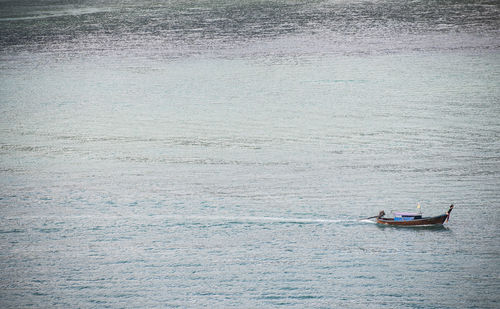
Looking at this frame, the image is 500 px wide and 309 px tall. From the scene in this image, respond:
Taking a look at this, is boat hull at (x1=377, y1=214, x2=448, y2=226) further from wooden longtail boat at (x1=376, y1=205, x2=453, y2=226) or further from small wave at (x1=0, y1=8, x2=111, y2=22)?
small wave at (x1=0, y1=8, x2=111, y2=22)

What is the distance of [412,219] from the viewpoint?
47.3 feet

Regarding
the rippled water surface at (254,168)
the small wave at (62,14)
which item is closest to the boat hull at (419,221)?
the rippled water surface at (254,168)

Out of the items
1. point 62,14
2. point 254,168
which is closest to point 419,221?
point 254,168

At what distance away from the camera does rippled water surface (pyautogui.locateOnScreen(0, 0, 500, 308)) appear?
13.4 metres

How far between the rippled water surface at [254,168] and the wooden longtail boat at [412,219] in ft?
0.73

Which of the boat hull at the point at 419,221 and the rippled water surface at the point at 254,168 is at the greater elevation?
the boat hull at the point at 419,221

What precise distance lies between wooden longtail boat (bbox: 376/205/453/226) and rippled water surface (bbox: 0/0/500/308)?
0.73 ft

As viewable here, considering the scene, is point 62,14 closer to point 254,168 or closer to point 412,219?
point 254,168

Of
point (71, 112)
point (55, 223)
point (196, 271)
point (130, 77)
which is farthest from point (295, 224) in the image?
point (130, 77)

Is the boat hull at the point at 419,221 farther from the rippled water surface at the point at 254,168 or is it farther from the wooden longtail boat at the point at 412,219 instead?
the rippled water surface at the point at 254,168

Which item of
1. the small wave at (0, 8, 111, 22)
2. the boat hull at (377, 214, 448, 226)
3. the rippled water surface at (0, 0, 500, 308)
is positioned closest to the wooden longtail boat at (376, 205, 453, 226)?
the boat hull at (377, 214, 448, 226)

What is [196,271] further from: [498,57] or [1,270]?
[498,57]

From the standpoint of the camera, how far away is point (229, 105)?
946 inches

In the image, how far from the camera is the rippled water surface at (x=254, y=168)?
13.4 m
